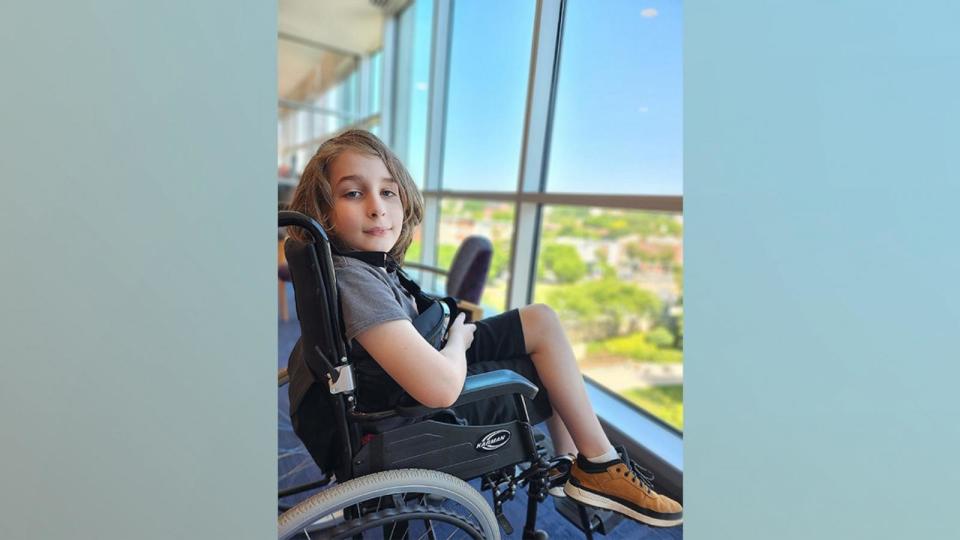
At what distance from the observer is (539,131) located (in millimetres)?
973

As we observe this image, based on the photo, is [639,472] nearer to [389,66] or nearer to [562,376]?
[562,376]

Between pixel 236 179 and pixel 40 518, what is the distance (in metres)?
0.36

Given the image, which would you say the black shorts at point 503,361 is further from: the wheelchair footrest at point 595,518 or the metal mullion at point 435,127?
the metal mullion at point 435,127

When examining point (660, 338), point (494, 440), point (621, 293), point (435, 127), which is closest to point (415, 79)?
point (435, 127)

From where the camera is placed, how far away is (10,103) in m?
0.40

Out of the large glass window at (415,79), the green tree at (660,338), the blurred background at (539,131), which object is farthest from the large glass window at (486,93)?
the green tree at (660,338)

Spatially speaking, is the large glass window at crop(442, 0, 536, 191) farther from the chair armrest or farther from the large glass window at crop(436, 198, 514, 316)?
the chair armrest

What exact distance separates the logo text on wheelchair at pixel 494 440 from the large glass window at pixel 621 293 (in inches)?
7.8

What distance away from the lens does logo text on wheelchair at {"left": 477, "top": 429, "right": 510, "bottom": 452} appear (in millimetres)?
794

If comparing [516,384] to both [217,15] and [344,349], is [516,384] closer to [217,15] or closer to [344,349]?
[344,349]

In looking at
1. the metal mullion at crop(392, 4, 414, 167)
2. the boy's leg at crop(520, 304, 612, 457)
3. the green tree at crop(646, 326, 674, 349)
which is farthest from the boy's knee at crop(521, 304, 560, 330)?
the green tree at crop(646, 326, 674, 349)

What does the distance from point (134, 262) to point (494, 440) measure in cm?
58

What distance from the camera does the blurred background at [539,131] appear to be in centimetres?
93

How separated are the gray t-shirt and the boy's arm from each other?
0.04 feet
